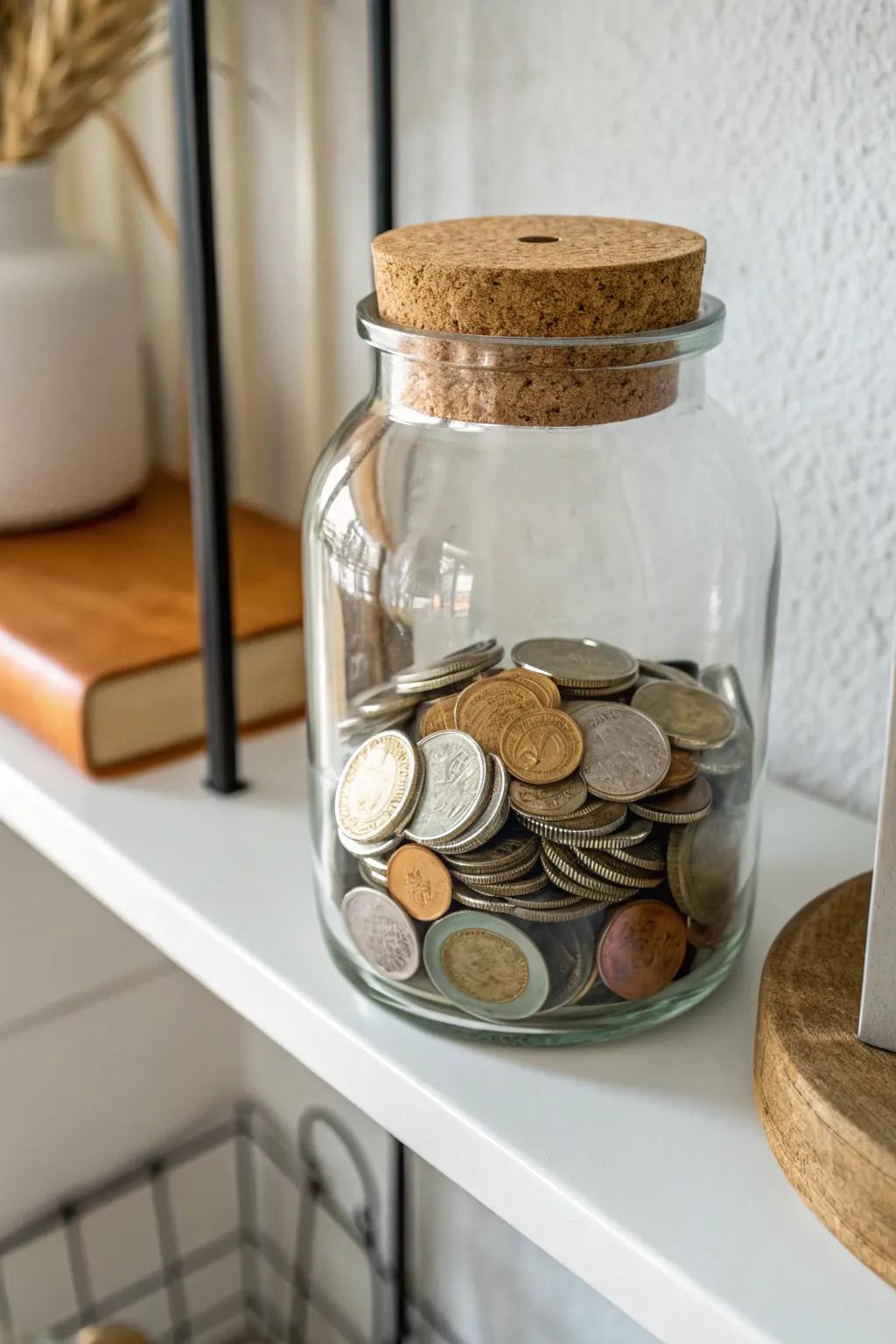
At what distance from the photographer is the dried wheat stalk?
21.8 inches

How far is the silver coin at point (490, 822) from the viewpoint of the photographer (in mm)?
330

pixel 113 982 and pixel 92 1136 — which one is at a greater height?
pixel 113 982

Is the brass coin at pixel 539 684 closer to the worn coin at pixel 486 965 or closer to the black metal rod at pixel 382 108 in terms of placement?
the worn coin at pixel 486 965

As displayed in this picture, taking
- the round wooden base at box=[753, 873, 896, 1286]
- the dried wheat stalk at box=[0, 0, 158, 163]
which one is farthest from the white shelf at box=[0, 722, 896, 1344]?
the dried wheat stalk at box=[0, 0, 158, 163]

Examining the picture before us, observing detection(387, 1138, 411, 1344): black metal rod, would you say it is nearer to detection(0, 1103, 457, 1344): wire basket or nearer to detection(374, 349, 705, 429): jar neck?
detection(0, 1103, 457, 1344): wire basket

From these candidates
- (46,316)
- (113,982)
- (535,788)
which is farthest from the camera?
(113,982)

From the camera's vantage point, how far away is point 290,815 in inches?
19.1

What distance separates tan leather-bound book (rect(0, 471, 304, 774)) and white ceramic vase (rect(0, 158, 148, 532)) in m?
0.03

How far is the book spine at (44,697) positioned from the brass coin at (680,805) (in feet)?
0.78

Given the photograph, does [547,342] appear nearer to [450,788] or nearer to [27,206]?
[450,788]

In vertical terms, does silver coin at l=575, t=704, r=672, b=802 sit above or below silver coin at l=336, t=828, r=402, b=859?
above

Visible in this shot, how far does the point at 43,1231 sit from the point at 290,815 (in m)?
0.43

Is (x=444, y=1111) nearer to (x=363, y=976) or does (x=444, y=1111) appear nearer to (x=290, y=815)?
(x=363, y=976)

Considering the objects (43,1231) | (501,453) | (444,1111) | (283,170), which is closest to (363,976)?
(444,1111)
